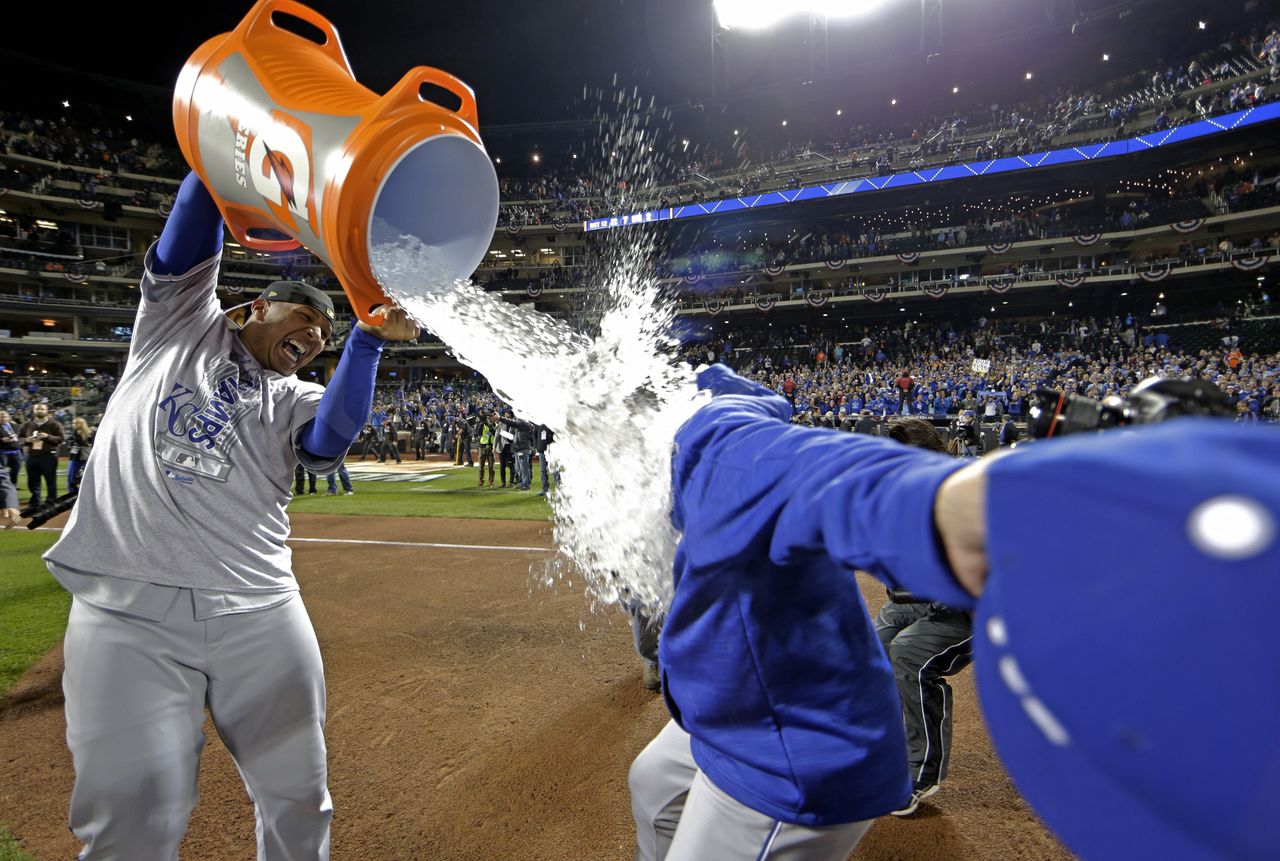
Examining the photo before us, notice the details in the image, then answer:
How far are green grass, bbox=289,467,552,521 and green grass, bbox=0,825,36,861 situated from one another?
8.50 meters

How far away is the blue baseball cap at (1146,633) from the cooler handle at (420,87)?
5.06ft

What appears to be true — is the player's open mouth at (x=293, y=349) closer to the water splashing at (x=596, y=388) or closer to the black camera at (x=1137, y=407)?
the water splashing at (x=596, y=388)

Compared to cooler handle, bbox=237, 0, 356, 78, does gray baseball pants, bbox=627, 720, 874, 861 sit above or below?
below

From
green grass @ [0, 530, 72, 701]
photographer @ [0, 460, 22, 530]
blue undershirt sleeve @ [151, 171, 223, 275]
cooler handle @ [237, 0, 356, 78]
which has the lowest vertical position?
green grass @ [0, 530, 72, 701]

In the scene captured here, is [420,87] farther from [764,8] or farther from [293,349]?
[764,8]

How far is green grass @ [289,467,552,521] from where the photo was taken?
1207cm

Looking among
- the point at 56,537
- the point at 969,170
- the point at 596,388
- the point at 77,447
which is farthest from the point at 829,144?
the point at 596,388

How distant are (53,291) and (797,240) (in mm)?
47454

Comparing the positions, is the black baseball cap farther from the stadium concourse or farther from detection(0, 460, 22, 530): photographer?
detection(0, 460, 22, 530): photographer

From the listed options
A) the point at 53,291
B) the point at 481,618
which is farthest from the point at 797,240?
the point at 53,291

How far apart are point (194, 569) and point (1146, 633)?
7.56ft


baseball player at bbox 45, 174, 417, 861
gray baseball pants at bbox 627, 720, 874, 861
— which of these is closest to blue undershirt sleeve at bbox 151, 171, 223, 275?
baseball player at bbox 45, 174, 417, 861

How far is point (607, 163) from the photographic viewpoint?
176 ft

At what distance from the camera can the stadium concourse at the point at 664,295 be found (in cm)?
349
